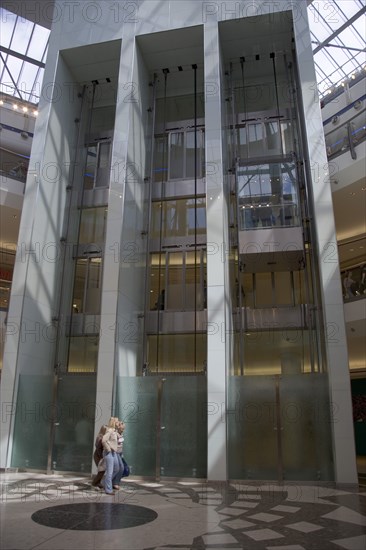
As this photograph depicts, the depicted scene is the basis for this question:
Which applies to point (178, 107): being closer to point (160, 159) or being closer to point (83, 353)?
point (160, 159)

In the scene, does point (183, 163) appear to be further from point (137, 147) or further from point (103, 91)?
point (103, 91)

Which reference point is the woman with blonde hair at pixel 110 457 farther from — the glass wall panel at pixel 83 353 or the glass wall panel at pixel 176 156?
the glass wall panel at pixel 176 156

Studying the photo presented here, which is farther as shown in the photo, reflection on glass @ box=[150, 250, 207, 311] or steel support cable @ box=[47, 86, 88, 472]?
reflection on glass @ box=[150, 250, 207, 311]

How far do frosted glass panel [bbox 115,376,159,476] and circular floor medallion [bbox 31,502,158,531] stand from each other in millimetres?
3946

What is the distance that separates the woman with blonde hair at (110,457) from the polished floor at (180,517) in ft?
0.69

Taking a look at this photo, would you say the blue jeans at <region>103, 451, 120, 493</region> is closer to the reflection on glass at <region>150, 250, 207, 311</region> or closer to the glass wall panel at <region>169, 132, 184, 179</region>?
the reflection on glass at <region>150, 250, 207, 311</region>

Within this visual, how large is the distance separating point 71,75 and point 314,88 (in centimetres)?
912

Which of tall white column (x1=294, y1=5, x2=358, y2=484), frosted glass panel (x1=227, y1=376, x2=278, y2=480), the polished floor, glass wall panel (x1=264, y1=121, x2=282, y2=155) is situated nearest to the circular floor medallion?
the polished floor

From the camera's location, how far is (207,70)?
1417 cm

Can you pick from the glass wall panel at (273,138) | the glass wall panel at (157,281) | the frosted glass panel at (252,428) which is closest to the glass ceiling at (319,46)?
the glass wall panel at (273,138)

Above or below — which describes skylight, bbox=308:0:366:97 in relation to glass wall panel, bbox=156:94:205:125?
above

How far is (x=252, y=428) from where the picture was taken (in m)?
10.9

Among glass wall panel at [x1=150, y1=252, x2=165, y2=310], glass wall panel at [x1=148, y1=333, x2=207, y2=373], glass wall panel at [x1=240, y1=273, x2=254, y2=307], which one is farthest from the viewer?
glass wall panel at [x1=240, y1=273, x2=254, y2=307]

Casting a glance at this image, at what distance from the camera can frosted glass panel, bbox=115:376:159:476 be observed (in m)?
11.1
